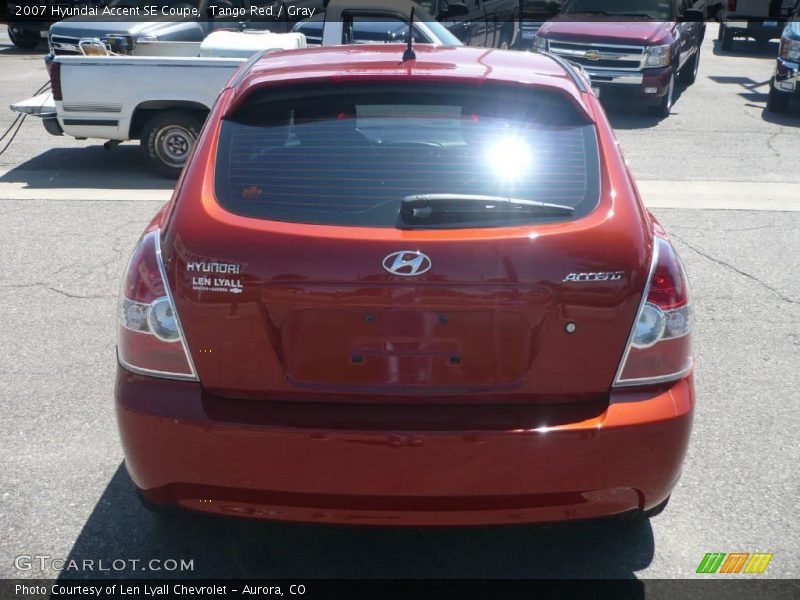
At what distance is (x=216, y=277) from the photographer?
295cm

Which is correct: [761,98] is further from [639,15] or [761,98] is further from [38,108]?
[38,108]

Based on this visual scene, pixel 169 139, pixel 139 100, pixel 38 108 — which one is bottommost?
pixel 169 139

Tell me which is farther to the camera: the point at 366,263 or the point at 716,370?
the point at 716,370

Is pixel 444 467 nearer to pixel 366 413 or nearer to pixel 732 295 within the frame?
pixel 366 413

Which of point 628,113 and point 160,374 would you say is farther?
point 628,113

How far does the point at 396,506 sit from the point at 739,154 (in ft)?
32.2

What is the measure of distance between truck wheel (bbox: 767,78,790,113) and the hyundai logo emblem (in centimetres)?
1316

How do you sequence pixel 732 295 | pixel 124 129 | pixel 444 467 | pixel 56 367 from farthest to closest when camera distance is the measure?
pixel 124 129 → pixel 732 295 → pixel 56 367 → pixel 444 467

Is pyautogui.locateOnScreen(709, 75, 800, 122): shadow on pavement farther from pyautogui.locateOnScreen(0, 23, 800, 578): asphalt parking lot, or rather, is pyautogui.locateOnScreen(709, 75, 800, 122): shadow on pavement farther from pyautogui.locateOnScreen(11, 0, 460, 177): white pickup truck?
pyautogui.locateOnScreen(11, 0, 460, 177): white pickup truck

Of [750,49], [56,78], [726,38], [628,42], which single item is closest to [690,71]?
[628,42]

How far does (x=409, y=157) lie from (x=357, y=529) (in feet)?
4.05

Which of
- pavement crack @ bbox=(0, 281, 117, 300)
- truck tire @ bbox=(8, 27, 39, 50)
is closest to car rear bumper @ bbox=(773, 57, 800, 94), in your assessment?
pavement crack @ bbox=(0, 281, 117, 300)

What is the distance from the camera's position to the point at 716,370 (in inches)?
208

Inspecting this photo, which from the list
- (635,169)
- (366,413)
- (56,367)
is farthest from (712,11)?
(366,413)
